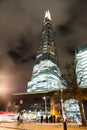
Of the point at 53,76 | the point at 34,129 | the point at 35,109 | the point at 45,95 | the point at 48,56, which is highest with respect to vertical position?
the point at 48,56

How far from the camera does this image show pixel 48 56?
184 meters

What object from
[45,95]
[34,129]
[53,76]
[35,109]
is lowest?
[34,129]

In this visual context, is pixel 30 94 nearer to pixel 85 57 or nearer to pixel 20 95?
pixel 20 95

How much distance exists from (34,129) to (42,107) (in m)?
67.3

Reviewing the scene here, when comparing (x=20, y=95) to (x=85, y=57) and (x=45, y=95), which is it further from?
(x=85, y=57)

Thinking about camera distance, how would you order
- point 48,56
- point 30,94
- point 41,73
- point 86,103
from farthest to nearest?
point 48,56 < point 41,73 < point 30,94 < point 86,103

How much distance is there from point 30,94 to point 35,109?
887 cm

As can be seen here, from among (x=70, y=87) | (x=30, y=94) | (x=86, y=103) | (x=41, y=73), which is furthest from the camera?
(x=41, y=73)

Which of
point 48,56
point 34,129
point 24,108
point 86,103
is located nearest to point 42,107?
point 24,108

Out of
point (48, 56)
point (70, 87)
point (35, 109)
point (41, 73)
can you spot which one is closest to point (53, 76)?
point (41, 73)

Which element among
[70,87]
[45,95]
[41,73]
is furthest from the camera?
[41,73]

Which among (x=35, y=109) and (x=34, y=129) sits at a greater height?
(x=35, y=109)

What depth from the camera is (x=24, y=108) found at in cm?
9294

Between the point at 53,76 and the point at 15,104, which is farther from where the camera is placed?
the point at 53,76
